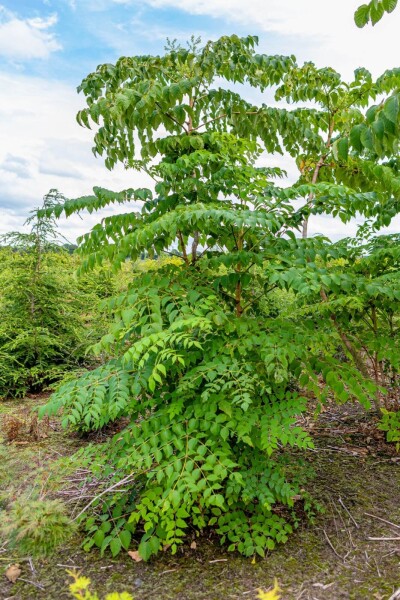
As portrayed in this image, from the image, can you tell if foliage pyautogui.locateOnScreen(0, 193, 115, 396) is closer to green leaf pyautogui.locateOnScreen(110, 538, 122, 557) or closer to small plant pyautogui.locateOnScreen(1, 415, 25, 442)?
small plant pyautogui.locateOnScreen(1, 415, 25, 442)

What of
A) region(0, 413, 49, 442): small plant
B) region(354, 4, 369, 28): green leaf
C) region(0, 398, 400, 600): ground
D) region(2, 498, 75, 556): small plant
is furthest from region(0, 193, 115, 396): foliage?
region(354, 4, 369, 28): green leaf

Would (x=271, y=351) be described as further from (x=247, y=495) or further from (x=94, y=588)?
(x=94, y=588)

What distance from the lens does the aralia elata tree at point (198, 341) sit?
2092 millimetres

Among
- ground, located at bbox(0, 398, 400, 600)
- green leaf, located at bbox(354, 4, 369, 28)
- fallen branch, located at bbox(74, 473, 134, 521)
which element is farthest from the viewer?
fallen branch, located at bbox(74, 473, 134, 521)

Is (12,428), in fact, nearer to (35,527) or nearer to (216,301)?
(35,527)


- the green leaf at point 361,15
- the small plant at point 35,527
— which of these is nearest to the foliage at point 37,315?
the small plant at point 35,527

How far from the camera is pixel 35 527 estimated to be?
7.02 feet

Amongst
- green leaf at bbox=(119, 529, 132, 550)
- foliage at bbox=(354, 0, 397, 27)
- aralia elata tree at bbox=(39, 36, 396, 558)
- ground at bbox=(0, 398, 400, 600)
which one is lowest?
ground at bbox=(0, 398, 400, 600)

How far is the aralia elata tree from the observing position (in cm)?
209

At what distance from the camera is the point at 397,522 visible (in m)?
2.55

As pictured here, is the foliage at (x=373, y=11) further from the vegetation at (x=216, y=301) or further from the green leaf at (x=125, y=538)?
the green leaf at (x=125, y=538)

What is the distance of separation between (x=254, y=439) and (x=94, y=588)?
100 centimetres

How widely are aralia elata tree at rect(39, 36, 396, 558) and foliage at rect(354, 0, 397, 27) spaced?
84 centimetres

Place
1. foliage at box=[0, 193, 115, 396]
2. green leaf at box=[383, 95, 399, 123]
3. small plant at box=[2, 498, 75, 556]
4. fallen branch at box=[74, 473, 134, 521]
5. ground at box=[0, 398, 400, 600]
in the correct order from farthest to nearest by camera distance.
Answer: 1. foliage at box=[0, 193, 115, 396]
2. fallen branch at box=[74, 473, 134, 521]
3. small plant at box=[2, 498, 75, 556]
4. ground at box=[0, 398, 400, 600]
5. green leaf at box=[383, 95, 399, 123]
